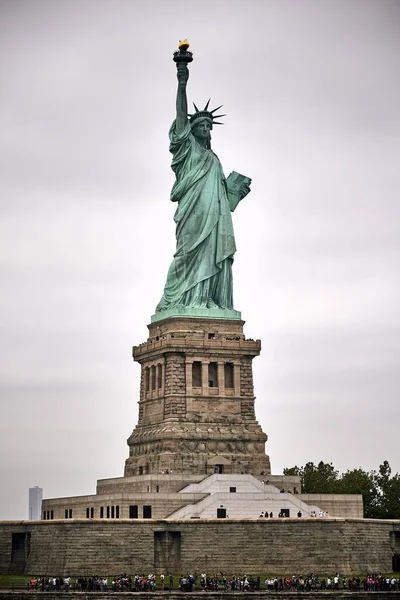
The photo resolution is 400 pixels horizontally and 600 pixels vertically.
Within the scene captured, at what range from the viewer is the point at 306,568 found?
74.8m

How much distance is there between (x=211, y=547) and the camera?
75125mm

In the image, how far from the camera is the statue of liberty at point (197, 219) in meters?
88.7

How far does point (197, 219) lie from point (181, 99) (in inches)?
253

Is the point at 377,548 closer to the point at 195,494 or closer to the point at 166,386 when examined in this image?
the point at 195,494

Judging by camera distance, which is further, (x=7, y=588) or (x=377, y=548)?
(x=377, y=548)

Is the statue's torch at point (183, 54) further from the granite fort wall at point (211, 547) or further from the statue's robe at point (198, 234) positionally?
the granite fort wall at point (211, 547)

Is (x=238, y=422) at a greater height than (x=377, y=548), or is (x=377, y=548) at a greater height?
(x=238, y=422)

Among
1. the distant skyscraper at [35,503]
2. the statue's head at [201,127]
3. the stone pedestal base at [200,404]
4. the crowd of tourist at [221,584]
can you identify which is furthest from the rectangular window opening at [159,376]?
the distant skyscraper at [35,503]

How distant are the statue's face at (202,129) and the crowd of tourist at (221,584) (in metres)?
26.5

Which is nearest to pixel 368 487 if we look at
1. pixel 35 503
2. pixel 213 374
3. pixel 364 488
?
pixel 364 488

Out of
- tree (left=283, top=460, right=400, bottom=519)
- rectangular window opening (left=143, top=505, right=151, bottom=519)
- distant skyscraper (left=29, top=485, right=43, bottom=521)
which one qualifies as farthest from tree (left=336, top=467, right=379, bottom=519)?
distant skyscraper (left=29, top=485, right=43, bottom=521)

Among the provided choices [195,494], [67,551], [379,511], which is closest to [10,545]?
[67,551]

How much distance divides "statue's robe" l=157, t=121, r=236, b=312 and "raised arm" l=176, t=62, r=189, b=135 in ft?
1.48

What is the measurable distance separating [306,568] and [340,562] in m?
1.54
